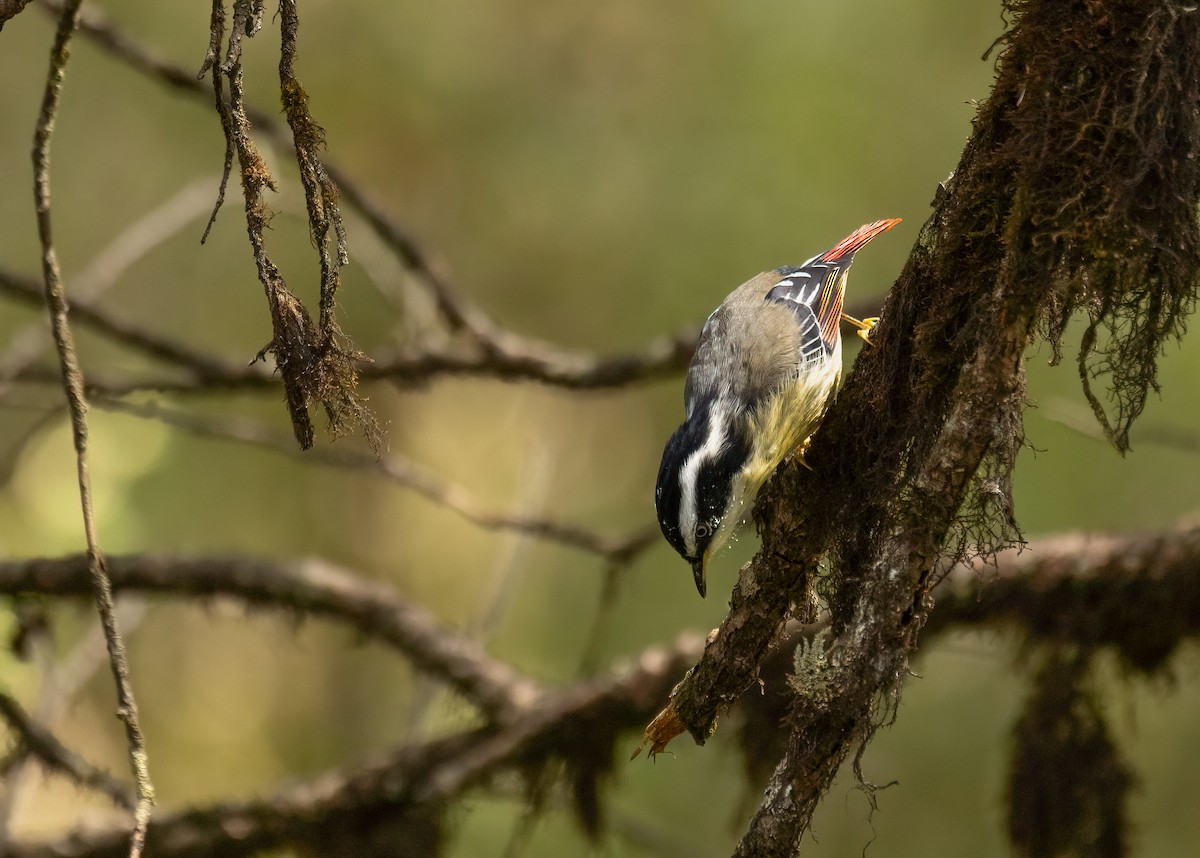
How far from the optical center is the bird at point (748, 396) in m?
4.15

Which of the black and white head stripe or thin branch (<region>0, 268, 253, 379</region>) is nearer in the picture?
the black and white head stripe

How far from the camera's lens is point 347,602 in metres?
5.40

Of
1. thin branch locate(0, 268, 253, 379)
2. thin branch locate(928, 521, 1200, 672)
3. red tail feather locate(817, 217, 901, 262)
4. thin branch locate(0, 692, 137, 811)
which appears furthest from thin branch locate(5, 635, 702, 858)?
red tail feather locate(817, 217, 901, 262)

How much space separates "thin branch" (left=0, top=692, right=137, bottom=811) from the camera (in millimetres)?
4676

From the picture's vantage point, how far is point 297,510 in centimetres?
1086

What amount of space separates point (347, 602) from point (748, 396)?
6.77 ft

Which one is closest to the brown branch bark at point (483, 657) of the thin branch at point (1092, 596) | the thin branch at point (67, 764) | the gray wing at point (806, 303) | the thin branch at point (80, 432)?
the thin branch at point (1092, 596)

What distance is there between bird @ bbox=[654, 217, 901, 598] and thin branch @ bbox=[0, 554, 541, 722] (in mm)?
1368

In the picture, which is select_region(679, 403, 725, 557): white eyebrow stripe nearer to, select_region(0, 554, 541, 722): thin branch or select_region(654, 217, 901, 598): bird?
select_region(654, 217, 901, 598): bird

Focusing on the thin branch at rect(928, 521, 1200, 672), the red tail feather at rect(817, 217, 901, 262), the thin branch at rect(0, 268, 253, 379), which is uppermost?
the thin branch at rect(0, 268, 253, 379)

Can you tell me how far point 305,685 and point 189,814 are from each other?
547 centimetres

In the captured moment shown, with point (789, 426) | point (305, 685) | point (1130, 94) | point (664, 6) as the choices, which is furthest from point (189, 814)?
point (664, 6)

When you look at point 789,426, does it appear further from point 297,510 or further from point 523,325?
point 297,510

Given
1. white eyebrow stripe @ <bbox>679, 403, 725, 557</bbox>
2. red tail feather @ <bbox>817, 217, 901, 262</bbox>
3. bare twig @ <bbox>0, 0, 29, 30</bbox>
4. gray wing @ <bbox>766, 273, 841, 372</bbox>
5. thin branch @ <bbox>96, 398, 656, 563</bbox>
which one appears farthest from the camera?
thin branch @ <bbox>96, 398, 656, 563</bbox>
